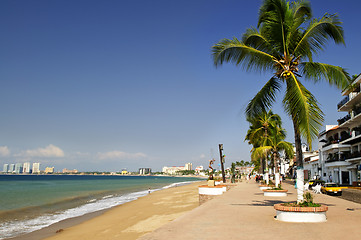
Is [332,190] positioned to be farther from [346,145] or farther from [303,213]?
[346,145]

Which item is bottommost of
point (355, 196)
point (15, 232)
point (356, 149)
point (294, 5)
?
point (15, 232)

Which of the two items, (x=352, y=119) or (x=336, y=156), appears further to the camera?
(x=336, y=156)

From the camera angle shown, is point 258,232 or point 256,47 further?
point 256,47

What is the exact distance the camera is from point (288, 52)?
1144 cm

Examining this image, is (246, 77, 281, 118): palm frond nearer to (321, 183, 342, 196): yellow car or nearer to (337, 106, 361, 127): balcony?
(321, 183, 342, 196): yellow car

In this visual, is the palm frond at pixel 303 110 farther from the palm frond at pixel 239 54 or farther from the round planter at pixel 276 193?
the round planter at pixel 276 193

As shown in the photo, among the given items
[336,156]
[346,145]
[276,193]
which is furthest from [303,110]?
[336,156]

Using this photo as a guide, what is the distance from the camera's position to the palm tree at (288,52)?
10.3 meters

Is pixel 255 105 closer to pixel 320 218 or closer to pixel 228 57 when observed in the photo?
pixel 228 57

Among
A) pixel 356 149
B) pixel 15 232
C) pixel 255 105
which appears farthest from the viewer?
pixel 356 149

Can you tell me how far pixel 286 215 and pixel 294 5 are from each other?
7.68 metres

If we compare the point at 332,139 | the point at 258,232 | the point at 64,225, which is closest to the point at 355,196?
the point at 258,232

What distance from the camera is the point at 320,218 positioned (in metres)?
8.98

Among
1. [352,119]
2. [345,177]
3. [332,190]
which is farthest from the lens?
[345,177]
